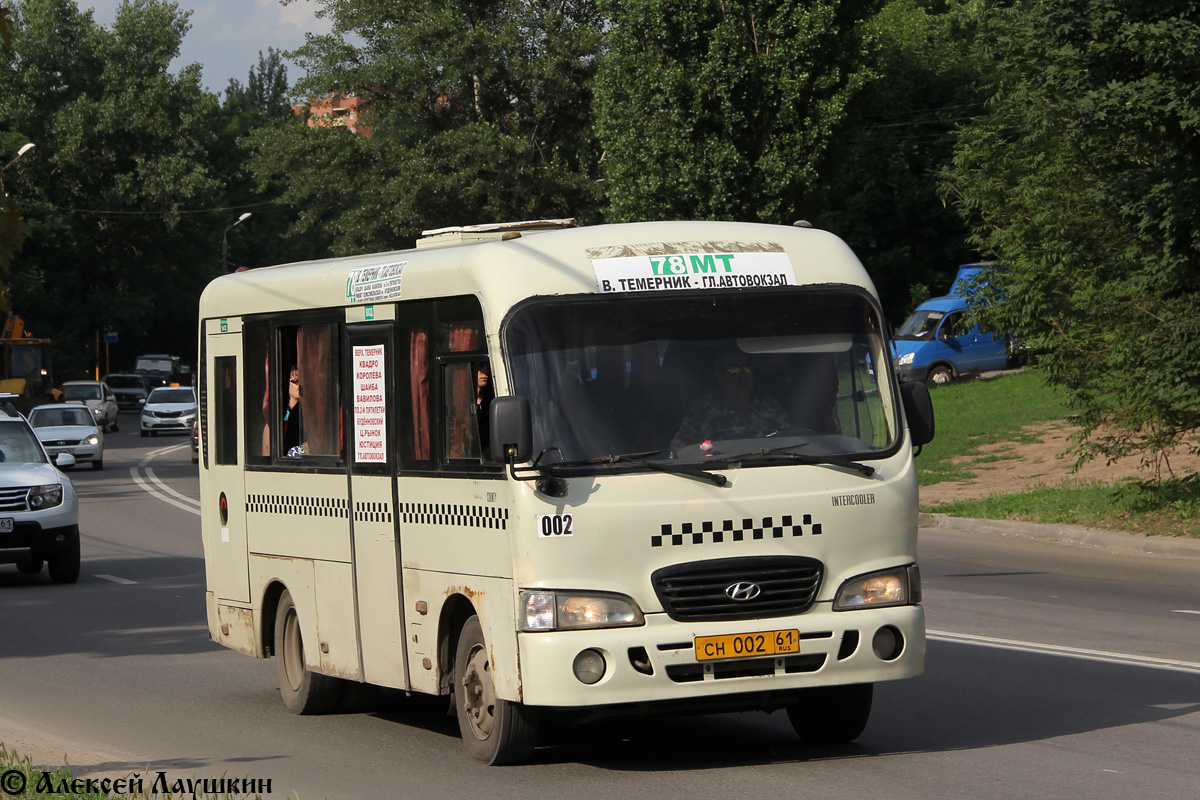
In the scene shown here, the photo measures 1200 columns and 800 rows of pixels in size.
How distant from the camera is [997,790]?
22.9ft

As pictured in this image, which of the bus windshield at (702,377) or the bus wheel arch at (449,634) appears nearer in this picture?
the bus windshield at (702,377)

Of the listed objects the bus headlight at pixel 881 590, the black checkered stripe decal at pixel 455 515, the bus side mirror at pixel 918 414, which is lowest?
the bus headlight at pixel 881 590

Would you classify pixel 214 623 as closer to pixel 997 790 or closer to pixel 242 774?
pixel 242 774

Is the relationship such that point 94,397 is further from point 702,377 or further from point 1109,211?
point 702,377

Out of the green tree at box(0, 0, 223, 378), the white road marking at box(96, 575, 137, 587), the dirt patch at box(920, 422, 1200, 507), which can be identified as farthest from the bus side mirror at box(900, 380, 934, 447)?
the green tree at box(0, 0, 223, 378)

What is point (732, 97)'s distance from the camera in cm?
3712

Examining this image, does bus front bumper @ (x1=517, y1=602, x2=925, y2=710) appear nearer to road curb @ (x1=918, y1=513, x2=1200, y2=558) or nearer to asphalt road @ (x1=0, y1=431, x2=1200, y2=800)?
asphalt road @ (x1=0, y1=431, x2=1200, y2=800)

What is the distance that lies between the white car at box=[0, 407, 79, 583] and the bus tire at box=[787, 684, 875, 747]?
11880mm

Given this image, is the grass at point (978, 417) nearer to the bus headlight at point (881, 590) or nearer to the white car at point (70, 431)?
the bus headlight at point (881, 590)

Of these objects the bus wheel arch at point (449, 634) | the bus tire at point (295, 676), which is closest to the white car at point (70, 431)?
the bus tire at point (295, 676)

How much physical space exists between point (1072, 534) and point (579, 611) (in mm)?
14418

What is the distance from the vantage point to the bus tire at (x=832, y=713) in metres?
8.09

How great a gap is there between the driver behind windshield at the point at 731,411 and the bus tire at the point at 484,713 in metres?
1.36

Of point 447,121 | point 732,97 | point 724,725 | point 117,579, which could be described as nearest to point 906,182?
point 447,121
